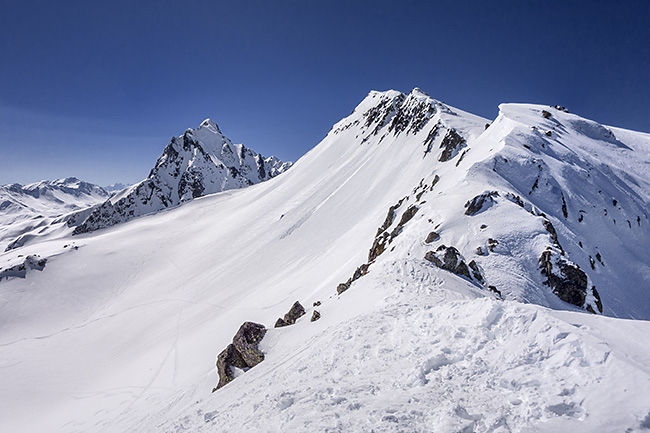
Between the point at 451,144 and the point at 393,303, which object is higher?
the point at 451,144

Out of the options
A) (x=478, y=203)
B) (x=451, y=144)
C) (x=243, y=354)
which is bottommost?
(x=243, y=354)

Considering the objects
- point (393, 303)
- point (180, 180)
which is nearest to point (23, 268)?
point (393, 303)

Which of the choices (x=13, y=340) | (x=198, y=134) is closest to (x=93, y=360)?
(x=13, y=340)

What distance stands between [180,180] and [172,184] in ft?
19.5

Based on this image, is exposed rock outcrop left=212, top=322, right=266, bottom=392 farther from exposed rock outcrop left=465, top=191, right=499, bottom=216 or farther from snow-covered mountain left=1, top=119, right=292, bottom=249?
snow-covered mountain left=1, top=119, right=292, bottom=249

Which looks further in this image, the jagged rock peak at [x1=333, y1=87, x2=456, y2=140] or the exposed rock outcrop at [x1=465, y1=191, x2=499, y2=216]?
the jagged rock peak at [x1=333, y1=87, x2=456, y2=140]

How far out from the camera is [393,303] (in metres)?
11.7

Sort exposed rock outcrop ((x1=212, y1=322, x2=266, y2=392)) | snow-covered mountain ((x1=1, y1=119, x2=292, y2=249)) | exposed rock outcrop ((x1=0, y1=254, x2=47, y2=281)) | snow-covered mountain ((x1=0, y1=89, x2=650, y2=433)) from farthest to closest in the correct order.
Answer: snow-covered mountain ((x1=1, y1=119, x2=292, y2=249)), exposed rock outcrop ((x1=0, y1=254, x2=47, y2=281)), exposed rock outcrop ((x1=212, y1=322, x2=266, y2=392)), snow-covered mountain ((x1=0, y1=89, x2=650, y2=433))

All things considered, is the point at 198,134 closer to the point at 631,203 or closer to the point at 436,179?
the point at 436,179

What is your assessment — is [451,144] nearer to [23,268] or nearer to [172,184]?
[23,268]

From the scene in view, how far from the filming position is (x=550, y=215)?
22.0 meters

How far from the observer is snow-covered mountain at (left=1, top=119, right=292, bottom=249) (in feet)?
533

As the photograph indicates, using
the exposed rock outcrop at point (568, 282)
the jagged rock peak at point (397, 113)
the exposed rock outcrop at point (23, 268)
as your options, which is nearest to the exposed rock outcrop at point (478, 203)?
the exposed rock outcrop at point (568, 282)

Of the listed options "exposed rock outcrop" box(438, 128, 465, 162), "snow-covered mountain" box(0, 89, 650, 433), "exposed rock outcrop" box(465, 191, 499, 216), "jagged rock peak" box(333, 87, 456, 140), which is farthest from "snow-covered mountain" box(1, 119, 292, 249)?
"exposed rock outcrop" box(465, 191, 499, 216)
